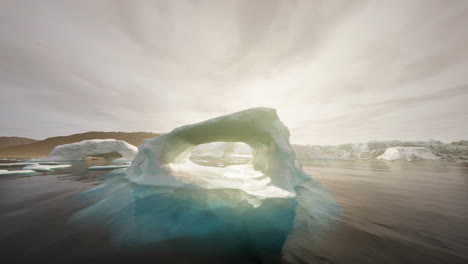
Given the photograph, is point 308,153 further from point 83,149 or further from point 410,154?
point 83,149

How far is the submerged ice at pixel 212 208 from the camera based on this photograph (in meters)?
2.58

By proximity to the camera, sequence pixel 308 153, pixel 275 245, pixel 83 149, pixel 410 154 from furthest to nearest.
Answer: pixel 308 153 < pixel 410 154 < pixel 83 149 < pixel 275 245

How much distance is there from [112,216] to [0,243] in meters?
1.46

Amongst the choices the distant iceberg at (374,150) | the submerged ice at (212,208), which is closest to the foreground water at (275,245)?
the submerged ice at (212,208)

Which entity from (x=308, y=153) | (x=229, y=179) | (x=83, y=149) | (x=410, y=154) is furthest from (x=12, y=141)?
(x=410, y=154)

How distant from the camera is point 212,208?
12.8ft

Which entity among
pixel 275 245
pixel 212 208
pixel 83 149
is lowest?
pixel 275 245

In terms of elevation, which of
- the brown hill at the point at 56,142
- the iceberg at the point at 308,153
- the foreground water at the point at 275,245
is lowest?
the foreground water at the point at 275,245

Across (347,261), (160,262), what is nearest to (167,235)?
(160,262)

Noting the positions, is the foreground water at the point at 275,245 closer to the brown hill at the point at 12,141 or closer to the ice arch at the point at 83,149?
the ice arch at the point at 83,149

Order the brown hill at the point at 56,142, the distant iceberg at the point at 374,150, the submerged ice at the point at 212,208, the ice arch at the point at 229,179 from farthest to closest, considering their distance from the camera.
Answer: the brown hill at the point at 56,142 → the distant iceberg at the point at 374,150 → the ice arch at the point at 229,179 → the submerged ice at the point at 212,208

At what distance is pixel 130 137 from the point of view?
2512 inches

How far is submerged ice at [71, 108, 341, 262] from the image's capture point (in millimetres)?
2582

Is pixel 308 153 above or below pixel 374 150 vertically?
below
